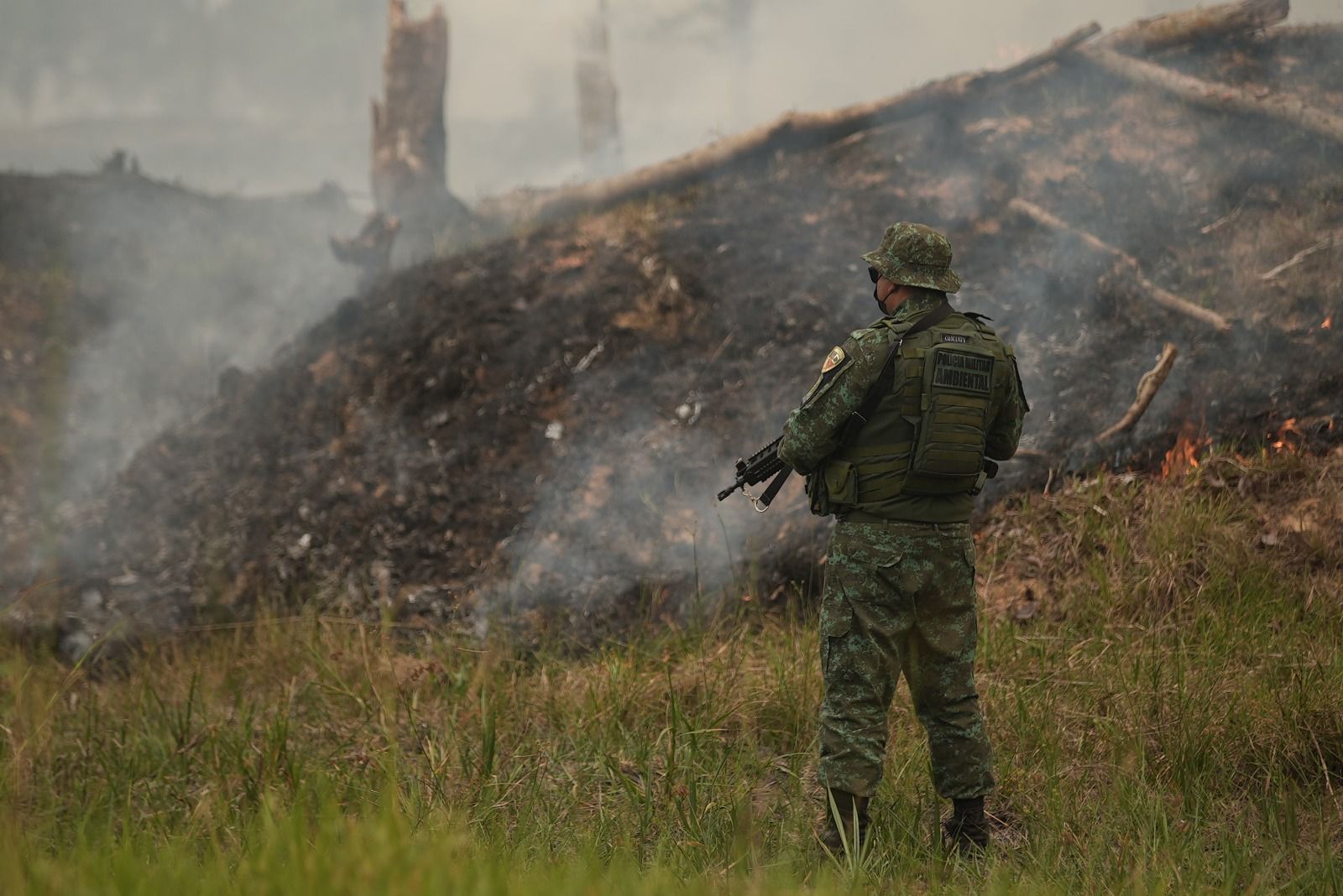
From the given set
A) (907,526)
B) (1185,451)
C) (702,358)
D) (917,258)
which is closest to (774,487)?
(907,526)

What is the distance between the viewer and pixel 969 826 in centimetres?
332

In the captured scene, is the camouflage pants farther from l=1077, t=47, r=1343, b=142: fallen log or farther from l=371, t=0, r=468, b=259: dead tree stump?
l=371, t=0, r=468, b=259: dead tree stump

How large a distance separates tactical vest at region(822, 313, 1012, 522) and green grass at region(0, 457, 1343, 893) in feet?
3.23

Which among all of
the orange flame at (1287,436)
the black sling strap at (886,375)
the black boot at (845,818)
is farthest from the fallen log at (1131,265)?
the black boot at (845,818)

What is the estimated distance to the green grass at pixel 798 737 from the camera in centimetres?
284

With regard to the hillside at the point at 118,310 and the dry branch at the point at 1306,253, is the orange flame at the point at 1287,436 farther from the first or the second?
the hillside at the point at 118,310

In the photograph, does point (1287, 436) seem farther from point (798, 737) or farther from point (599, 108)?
point (599, 108)

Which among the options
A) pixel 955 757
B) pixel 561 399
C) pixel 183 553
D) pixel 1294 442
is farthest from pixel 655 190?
pixel 955 757

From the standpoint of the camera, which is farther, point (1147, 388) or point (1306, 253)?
point (1306, 253)

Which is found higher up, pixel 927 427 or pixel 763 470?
pixel 927 427

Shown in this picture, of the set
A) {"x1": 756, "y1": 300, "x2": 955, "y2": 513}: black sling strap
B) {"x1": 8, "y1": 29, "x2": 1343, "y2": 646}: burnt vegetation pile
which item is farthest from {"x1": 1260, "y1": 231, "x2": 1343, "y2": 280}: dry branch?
{"x1": 756, "y1": 300, "x2": 955, "y2": 513}: black sling strap

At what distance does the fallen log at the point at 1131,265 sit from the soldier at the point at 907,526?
133 inches

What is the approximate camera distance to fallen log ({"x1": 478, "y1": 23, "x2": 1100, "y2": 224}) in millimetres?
8797

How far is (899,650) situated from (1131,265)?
461 centimetres
